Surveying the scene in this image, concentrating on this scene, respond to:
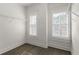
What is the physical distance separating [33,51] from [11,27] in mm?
454

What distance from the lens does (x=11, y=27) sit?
0.94 meters

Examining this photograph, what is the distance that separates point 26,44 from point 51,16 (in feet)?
1.74

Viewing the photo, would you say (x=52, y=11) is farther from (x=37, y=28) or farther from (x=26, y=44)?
(x=26, y=44)

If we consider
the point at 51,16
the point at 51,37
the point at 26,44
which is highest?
the point at 51,16

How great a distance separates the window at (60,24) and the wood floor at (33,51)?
23cm

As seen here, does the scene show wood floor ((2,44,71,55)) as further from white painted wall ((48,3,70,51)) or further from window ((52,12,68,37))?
window ((52,12,68,37))

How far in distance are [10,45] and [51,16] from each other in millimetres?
700

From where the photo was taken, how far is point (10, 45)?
3.07 feet

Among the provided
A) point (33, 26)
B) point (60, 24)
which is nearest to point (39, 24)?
point (33, 26)

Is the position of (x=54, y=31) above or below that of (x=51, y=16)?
below

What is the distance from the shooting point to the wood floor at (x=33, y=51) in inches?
33.3

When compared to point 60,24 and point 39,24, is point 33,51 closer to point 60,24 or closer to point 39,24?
point 39,24
